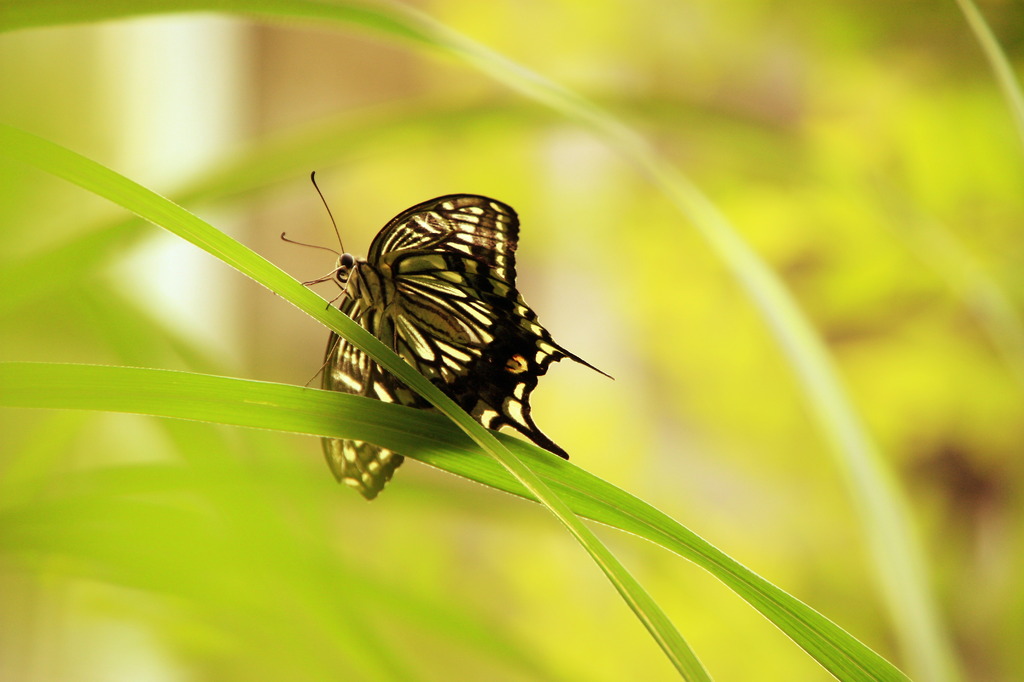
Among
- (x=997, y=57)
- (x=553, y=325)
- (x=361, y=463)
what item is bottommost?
(x=361, y=463)

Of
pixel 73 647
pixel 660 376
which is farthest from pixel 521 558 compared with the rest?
pixel 73 647

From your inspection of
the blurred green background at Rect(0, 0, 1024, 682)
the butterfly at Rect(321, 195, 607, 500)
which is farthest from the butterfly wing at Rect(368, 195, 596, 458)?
the blurred green background at Rect(0, 0, 1024, 682)

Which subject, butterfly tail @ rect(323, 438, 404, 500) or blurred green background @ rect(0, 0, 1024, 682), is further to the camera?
blurred green background @ rect(0, 0, 1024, 682)

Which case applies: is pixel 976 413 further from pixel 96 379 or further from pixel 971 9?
pixel 96 379

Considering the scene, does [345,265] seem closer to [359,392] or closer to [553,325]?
[359,392]

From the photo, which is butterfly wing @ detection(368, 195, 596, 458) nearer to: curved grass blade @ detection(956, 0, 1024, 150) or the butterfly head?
the butterfly head

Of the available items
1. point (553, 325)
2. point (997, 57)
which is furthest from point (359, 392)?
point (553, 325)

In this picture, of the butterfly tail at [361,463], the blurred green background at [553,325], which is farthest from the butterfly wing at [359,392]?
the blurred green background at [553,325]
